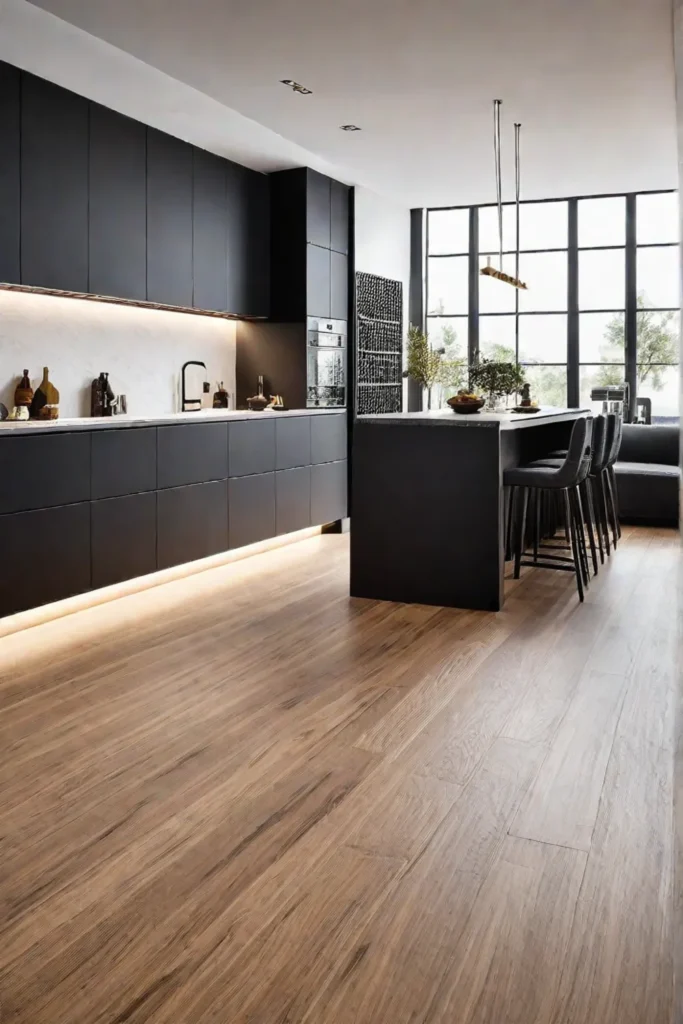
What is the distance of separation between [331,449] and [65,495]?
9.79 feet

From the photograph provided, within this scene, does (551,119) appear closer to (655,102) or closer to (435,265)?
(655,102)

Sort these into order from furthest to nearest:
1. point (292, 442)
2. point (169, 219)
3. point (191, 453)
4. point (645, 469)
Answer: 1. point (645, 469)
2. point (292, 442)
3. point (169, 219)
4. point (191, 453)

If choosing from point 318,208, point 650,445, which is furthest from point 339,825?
point 650,445

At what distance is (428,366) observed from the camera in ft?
26.5

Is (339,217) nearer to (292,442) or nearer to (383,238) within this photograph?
(383,238)

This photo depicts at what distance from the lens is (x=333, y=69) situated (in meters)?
4.70

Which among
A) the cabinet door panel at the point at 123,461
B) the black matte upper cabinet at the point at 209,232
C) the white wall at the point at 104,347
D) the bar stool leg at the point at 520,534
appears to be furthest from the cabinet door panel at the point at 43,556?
the bar stool leg at the point at 520,534

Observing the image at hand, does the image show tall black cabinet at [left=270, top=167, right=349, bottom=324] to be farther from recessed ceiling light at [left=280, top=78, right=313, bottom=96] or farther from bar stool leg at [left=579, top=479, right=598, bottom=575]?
bar stool leg at [left=579, top=479, right=598, bottom=575]

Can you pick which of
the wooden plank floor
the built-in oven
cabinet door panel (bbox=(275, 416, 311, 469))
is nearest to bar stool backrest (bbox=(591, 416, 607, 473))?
the wooden plank floor

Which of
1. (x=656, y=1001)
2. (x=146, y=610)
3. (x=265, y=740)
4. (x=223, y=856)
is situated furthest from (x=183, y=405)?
(x=656, y=1001)

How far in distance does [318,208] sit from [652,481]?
3.29m

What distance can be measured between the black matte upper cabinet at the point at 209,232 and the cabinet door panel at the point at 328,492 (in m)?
1.44

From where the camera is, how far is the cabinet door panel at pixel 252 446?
5.66m

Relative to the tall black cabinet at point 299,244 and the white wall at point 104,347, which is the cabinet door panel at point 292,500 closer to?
the white wall at point 104,347
